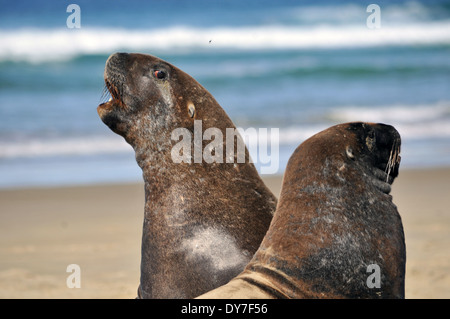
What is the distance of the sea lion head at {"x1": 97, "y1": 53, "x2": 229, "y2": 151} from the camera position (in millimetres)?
4438

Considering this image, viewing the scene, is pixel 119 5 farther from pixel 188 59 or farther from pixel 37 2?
pixel 188 59

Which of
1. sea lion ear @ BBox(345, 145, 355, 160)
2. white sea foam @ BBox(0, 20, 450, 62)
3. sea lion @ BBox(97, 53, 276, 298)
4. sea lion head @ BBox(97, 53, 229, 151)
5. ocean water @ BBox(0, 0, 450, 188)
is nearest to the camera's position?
sea lion ear @ BBox(345, 145, 355, 160)

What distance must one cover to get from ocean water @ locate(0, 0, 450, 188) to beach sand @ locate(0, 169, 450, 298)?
0.83 meters

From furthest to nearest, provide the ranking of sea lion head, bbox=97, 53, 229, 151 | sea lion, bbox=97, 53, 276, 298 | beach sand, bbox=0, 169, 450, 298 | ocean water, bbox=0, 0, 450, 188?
1. ocean water, bbox=0, 0, 450, 188
2. beach sand, bbox=0, 169, 450, 298
3. sea lion head, bbox=97, 53, 229, 151
4. sea lion, bbox=97, 53, 276, 298

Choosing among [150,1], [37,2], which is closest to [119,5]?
[150,1]

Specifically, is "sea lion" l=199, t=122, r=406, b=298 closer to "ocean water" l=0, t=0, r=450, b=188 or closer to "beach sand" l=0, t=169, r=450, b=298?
"beach sand" l=0, t=169, r=450, b=298

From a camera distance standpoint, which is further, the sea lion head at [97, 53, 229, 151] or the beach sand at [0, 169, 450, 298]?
the beach sand at [0, 169, 450, 298]

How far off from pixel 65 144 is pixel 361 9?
17.2 m

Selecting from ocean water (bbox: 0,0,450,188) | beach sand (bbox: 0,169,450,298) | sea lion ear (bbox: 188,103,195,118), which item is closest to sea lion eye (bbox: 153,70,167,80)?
sea lion ear (bbox: 188,103,195,118)

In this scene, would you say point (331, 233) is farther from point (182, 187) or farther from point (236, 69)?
point (236, 69)

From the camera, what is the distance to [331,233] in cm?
345

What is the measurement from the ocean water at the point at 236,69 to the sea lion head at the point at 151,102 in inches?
233

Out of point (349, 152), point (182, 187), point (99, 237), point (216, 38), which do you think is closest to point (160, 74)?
point (182, 187)

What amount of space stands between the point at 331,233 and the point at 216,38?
20887mm
